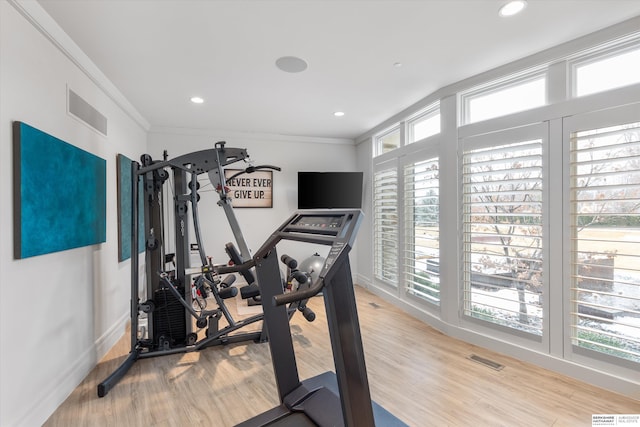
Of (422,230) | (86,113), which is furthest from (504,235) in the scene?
(86,113)

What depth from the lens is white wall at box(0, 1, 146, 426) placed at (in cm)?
156

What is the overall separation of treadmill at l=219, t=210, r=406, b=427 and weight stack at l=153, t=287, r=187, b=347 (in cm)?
137

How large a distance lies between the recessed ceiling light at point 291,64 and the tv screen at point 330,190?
2256 mm

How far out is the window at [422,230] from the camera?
10.7ft

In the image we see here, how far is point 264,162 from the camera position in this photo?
482cm

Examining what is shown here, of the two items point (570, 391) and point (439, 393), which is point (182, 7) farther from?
point (570, 391)

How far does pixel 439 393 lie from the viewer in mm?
2078

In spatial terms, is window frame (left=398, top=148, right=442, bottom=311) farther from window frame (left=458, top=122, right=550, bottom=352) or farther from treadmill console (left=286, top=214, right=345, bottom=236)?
treadmill console (left=286, top=214, right=345, bottom=236)

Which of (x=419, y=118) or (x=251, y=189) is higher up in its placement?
(x=419, y=118)

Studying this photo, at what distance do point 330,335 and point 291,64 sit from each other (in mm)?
2228

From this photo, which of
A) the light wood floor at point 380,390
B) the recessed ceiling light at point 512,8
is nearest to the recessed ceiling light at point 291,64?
the recessed ceiling light at point 512,8

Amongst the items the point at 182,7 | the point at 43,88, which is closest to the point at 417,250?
the point at 182,7

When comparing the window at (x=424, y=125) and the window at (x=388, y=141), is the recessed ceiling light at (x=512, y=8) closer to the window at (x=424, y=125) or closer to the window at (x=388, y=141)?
the window at (x=424, y=125)

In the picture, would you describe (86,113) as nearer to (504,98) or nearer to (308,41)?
(308,41)
